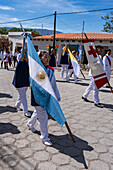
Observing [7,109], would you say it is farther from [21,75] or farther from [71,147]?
[71,147]

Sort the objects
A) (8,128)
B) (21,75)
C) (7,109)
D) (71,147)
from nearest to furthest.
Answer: (71,147) → (8,128) → (21,75) → (7,109)

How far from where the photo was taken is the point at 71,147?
3.27 meters

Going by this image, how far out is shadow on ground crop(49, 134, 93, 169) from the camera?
297 cm

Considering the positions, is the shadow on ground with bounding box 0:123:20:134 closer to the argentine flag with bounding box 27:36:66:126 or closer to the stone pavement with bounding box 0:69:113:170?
the stone pavement with bounding box 0:69:113:170

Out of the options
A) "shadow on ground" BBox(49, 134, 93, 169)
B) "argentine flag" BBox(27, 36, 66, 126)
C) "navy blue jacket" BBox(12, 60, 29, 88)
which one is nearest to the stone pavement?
"shadow on ground" BBox(49, 134, 93, 169)

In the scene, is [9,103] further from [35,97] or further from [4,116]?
[35,97]

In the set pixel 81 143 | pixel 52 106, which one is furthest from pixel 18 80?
pixel 81 143

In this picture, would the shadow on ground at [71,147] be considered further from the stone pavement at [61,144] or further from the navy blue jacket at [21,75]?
the navy blue jacket at [21,75]

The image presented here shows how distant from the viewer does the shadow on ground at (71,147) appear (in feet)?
9.73

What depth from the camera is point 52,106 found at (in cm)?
294

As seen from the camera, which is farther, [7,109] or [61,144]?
[7,109]

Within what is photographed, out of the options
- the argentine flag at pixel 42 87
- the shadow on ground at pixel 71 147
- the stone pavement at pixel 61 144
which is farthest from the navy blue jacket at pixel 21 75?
the shadow on ground at pixel 71 147

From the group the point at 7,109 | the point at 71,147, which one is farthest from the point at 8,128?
the point at 71,147

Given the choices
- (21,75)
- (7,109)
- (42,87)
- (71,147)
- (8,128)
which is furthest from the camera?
(7,109)
